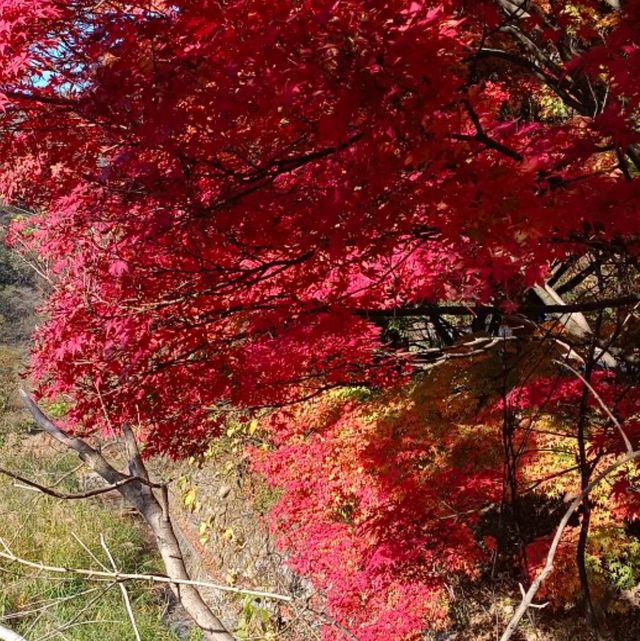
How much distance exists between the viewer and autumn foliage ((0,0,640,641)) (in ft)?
7.71

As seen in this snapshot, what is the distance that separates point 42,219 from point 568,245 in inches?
153

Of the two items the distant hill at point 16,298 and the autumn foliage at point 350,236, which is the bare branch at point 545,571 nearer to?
the autumn foliage at point 350,236

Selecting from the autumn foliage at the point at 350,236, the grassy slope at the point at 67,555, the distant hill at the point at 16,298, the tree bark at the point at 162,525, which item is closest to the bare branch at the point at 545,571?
the autumn foliage at the point at 350,236

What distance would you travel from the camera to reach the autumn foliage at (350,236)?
7.71 ft

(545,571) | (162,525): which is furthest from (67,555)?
(545,571)

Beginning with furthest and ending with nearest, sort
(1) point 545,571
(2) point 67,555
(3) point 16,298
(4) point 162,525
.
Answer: (3) point 16,298
(2) point 67,555
(4) point 162,525
(1) point 545,571

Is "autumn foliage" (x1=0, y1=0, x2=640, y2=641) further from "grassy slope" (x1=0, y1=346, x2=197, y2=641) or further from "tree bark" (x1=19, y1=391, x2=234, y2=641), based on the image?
"grassy slope" (x1=0, y1=346, x2=197, y2=641)

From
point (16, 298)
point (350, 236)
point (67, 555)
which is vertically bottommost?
point (67, 555)

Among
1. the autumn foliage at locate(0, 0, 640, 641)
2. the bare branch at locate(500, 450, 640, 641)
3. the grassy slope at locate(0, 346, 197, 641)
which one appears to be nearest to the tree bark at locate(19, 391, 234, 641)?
the autumn foliage at locate(0, 0, 640, 641)

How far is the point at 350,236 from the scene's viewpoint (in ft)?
10.9

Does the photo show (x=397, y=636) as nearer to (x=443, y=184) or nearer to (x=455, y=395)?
(x=455, y=395)

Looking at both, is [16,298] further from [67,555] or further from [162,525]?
[162,525]

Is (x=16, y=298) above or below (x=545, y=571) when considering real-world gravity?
above

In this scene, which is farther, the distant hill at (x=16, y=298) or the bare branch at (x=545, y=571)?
the distant hill at (x=16, y=298)
